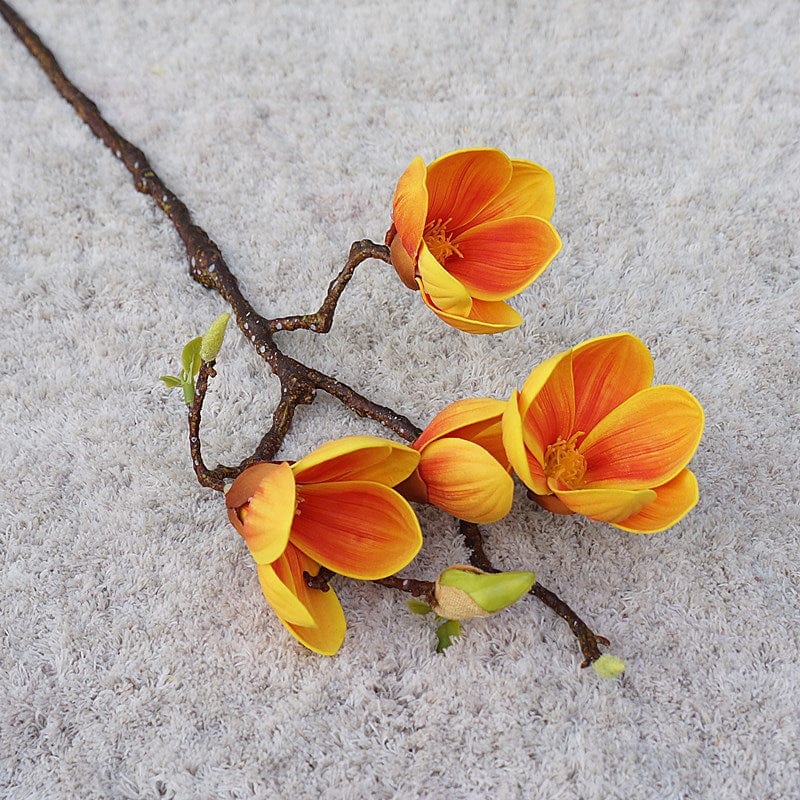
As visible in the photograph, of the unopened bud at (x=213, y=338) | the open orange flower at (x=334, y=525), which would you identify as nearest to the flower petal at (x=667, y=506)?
the open orange flower at (x=334, y=525)

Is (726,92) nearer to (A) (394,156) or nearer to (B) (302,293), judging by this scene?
(A) (394,156)

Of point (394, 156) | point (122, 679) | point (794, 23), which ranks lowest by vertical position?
point (122, 679)

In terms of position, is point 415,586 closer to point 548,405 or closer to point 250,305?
point 548,405

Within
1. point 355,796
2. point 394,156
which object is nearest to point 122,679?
point 355,796

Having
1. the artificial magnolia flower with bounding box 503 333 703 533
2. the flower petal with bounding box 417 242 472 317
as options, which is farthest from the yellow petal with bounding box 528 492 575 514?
the flower petal with bounding box 417 242 472 317

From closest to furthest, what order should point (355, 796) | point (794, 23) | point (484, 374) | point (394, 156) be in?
A: 1. point (355, 796)
2. point (484, 374)
3. point (394, 156)
4. point (794, 23)

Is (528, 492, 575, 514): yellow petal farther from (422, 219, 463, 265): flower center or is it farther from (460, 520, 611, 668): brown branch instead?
(422, 219, 463, 265): flower center
